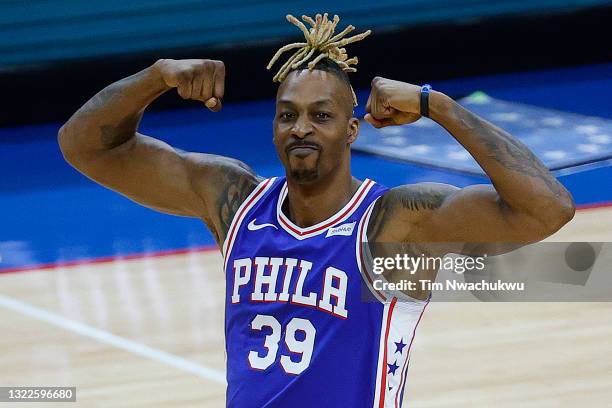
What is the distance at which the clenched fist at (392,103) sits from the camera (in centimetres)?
378

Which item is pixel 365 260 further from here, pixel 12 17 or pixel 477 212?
pixel 12 17

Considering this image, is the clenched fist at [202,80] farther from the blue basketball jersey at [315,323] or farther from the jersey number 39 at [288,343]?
the jersey number 39 at [288,343]

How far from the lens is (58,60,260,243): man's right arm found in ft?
14.0

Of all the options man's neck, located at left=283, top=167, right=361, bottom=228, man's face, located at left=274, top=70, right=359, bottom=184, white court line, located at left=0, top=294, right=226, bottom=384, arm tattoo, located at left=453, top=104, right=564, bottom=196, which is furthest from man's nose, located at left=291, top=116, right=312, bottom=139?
white court line, located at left=0, top=294, right=226, bottom=384

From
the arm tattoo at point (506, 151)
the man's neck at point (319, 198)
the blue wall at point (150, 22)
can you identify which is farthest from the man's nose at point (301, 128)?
the blue wall at point (150, 22)

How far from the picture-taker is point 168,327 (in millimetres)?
6883

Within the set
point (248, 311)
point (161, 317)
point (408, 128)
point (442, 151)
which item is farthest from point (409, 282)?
point (408, 128)

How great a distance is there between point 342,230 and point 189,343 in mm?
2827

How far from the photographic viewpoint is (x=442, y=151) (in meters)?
9.70

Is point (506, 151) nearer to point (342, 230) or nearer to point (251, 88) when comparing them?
point (342, 230)

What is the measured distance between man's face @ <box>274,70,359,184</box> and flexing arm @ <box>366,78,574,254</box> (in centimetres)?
15

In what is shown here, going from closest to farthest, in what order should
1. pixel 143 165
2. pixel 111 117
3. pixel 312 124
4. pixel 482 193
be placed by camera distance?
1. pixel 482 193
2. pixel 312 124
3. pixel 111 117
4. pixel 143 165

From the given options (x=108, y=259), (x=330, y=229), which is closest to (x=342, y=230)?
(x=330, y=229)

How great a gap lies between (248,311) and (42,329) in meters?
3.15
